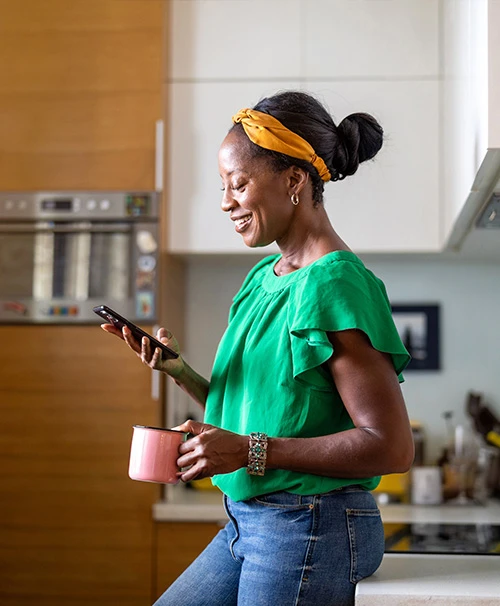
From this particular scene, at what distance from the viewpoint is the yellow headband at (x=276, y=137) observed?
1114 mm

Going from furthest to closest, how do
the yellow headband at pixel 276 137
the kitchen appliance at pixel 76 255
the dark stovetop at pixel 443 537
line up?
the kitchen appliance at pixel 76 255, the dark stovetop at pixel 443 537, the yellow headband at pixel 276 137

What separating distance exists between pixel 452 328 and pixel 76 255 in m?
1.27

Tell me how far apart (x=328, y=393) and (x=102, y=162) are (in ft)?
5.41

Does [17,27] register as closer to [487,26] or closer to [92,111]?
[92,111]

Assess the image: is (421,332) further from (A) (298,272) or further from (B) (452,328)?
(A) (298,272)

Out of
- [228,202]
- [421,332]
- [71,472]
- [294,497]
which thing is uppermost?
[228,202]

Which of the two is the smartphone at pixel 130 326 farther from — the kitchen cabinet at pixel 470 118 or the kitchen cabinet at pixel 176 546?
the kitchen cabinet at pixel 176 546

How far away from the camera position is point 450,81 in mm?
2246

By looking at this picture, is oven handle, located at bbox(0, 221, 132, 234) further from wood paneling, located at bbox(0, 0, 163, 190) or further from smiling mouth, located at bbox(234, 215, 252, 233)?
smiling mouth, located at bbox(234, 215, 252, 233)

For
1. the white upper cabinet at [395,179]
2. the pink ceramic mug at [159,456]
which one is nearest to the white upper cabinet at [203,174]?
the white upper cabinet at [395,179]

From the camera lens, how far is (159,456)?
105cm

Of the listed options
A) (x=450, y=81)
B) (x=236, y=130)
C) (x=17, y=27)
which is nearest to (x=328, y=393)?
(x=236, y=130)

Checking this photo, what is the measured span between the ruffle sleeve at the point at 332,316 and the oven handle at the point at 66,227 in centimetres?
152

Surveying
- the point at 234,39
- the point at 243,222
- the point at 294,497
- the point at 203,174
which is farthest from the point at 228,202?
the point at 234,39
